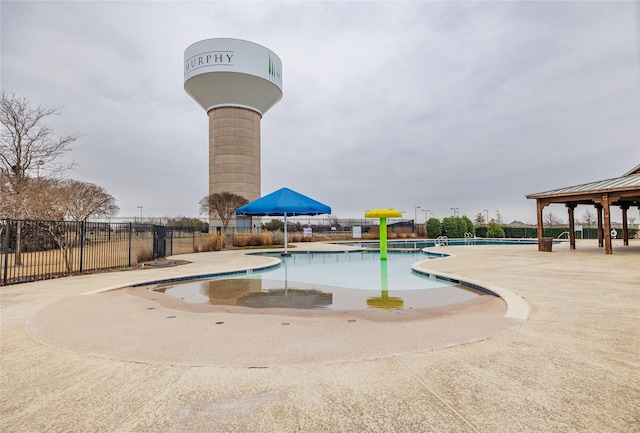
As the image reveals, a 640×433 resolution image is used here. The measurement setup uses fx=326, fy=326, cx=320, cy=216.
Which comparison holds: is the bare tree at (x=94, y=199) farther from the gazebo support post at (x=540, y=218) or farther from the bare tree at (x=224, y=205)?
the gazebo support post at (x=540, y=218)

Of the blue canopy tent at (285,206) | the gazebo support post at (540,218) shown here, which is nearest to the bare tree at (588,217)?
the gazebo support post at (540,218)

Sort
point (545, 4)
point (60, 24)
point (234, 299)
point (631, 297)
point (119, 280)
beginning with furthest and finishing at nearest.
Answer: point (60, 24)
point (545, 4)
point (119, 280)
point (234, 299)
point (631, 297)

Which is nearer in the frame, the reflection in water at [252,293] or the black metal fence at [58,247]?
the reflection in water at [252,293]

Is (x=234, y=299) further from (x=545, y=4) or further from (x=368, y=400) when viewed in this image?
(x=545, y=4)

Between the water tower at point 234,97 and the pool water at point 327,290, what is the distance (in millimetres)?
30252

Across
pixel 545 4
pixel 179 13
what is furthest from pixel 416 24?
pixel 179 13

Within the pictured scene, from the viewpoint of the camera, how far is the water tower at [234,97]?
37.6 m

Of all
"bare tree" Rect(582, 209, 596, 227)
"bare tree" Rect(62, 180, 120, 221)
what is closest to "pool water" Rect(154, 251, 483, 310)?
"bare tree" Rect(62, 180, 120, 221)

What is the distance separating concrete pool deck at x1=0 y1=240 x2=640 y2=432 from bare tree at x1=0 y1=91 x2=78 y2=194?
608 inches

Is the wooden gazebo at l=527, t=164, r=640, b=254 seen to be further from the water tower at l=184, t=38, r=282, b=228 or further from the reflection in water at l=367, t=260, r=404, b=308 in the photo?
the water tower at l=184, t=38, r=282, b=228

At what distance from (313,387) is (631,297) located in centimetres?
589

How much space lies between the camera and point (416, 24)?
41.1ft

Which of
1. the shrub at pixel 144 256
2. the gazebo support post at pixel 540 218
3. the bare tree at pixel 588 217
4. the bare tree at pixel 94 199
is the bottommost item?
the shrub at pixel 144 256

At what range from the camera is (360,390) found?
2.34 meters
